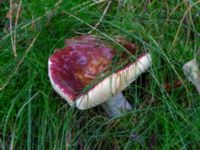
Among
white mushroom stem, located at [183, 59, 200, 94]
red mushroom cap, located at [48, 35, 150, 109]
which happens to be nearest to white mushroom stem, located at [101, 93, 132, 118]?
red mushroom cap, located at [48, 35, 150, 109]

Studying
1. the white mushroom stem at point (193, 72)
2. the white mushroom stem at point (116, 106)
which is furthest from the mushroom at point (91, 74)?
the white mushroom stem at point (193, 72)

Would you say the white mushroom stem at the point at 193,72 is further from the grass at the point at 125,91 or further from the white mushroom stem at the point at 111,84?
the white mushroom stem at the point at 111,84

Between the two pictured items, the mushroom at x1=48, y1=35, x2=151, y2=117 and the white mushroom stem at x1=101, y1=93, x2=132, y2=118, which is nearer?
the mushroom at x1=48, y1=35, x2=151, y2=117

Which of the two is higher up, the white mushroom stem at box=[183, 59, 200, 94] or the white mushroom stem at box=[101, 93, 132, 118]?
the white mushroom stem at box=[183, 59, 200, 94]

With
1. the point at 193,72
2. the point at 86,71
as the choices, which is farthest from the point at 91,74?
the point at 193,72

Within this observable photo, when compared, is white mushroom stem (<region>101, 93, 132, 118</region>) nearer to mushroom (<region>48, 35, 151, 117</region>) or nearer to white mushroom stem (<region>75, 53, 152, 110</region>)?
mushroom (<region>48, 35, 151, 117</region>)

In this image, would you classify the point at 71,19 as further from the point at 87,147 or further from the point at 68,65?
the point at 87,147

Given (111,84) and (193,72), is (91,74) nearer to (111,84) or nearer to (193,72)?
(111,84)
